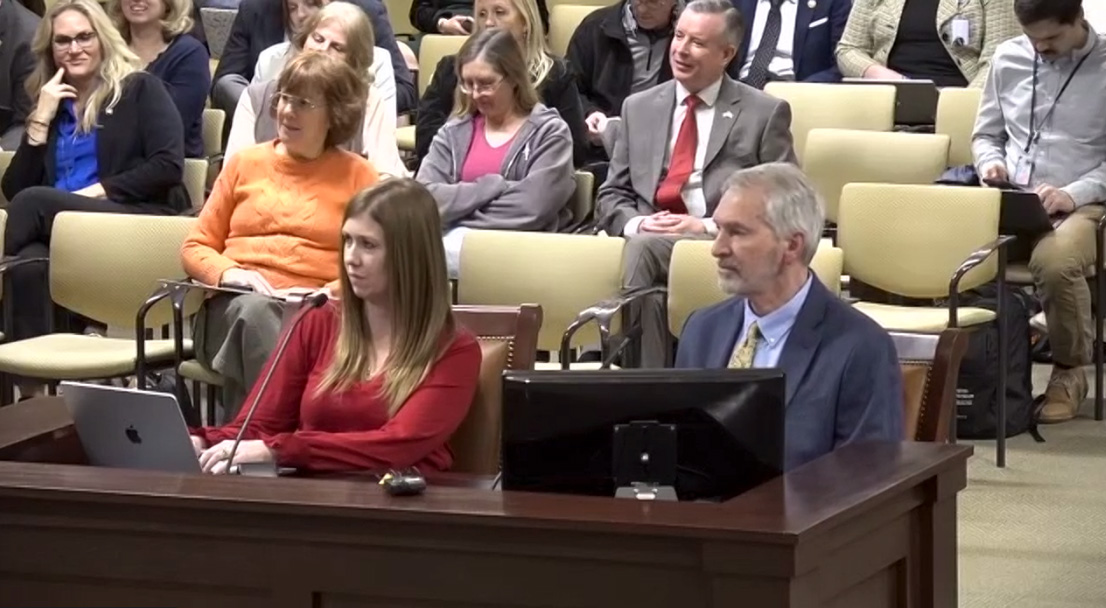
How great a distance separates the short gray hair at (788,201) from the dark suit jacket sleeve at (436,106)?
3300 millimetres

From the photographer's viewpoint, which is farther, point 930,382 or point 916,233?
point 916,233

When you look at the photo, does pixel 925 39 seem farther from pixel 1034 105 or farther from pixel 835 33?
pixel 1034 105

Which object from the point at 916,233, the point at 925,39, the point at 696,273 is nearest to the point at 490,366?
the point at 696,273

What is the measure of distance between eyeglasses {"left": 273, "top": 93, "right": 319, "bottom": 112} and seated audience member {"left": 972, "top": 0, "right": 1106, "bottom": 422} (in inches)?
89.1

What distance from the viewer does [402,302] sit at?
3.31 m

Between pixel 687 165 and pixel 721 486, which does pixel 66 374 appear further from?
pixel 721 486

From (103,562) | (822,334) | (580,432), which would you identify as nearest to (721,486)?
(580,432)

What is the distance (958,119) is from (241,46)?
2.66m

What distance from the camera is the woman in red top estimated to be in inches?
127

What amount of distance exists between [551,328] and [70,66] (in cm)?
204

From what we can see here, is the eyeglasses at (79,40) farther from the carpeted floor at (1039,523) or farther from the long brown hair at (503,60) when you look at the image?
the carpeted floor at (1039,523)

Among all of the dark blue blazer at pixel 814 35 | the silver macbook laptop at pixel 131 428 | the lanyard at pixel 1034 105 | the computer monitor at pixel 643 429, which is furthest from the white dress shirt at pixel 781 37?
the computer monitor at pixel 643 429

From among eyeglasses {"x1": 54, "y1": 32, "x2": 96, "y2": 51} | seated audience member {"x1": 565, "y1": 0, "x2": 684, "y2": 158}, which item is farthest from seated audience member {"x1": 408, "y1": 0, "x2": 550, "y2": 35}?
eyeglasses {"x1": 54, "y1": 32, "x2": 96, "y2": 51}

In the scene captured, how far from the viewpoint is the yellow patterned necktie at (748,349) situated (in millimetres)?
3299
